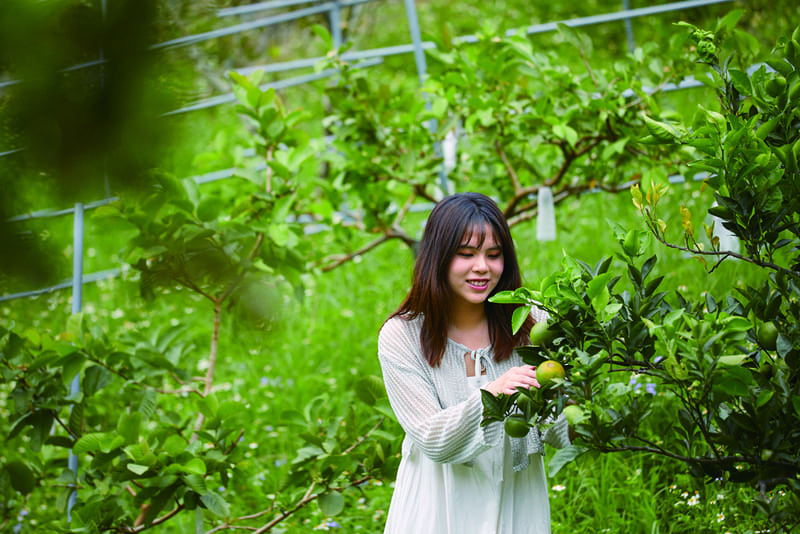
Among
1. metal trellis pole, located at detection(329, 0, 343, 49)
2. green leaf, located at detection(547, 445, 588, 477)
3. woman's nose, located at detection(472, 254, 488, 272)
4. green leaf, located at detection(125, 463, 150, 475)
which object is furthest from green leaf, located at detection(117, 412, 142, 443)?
metal trellis pole, located at detection(329, 0, 343, 49)

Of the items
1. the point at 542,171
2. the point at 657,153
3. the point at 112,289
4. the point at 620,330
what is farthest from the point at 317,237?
the point at 620,330

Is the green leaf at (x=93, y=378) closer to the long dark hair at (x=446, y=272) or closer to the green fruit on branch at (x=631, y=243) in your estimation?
the long dark hair at (x=446, y=272)

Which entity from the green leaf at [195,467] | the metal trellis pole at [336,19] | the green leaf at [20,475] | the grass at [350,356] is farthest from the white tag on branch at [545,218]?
the metal trellis pole at [336,19]

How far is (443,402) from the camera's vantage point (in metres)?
1.62

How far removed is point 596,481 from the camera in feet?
7.47

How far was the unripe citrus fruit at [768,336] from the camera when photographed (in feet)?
3.86

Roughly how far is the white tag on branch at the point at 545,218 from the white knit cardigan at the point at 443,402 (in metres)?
0.80

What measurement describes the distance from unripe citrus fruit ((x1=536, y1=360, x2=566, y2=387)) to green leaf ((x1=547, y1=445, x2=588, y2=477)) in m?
0.10

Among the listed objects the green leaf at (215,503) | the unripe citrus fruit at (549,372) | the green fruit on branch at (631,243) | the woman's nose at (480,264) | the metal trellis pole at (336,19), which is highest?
the metal trellis pole at (336,19)

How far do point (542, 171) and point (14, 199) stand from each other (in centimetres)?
232

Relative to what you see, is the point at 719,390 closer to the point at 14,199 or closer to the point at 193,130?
the point at 193,130

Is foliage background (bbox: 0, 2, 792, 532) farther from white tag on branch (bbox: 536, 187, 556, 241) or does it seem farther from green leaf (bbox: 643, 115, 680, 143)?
green leaf (bbox: 643, 115, 680, 143)

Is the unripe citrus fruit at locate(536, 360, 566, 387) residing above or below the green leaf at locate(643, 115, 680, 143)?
below

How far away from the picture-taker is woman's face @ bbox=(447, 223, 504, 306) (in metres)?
1.63
